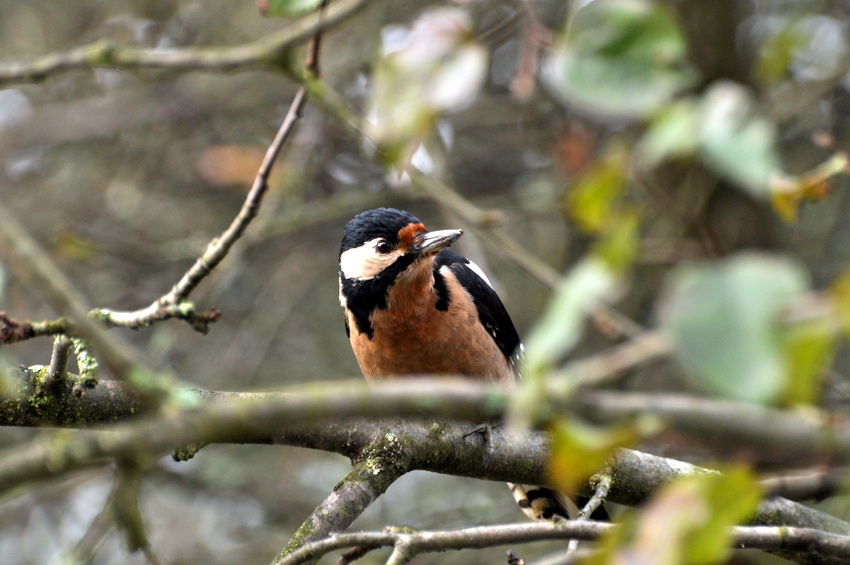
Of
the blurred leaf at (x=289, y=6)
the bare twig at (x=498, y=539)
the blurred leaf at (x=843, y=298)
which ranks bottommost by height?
→ the bare twig at (x=498, y=539)

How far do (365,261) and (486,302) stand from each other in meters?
0.84

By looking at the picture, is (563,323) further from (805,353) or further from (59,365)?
(59,365)

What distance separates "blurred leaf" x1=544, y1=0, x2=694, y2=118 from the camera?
126 centimetres

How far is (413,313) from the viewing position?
4.78 metres

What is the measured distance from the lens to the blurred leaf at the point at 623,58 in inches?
49.6

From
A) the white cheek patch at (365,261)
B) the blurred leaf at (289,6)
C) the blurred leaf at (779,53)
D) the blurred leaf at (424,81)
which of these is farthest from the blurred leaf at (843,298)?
the white cheek patch at (365,261)

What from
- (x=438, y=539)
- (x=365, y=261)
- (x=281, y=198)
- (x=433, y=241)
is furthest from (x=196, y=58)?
(x=281, y=198)

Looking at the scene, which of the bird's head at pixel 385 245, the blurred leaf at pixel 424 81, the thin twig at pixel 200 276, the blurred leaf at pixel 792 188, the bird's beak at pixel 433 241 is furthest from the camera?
the bird's head at pixel 385 245

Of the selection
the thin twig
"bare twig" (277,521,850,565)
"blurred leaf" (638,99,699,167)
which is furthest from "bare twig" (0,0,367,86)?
"blurred leaf" (638,99,699,167)

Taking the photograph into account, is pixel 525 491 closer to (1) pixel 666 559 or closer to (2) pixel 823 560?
(2) pixel 823 560

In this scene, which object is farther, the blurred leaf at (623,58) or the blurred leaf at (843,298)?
the blurred leaf at (623,58)

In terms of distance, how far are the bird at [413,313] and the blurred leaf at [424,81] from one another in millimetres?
3058

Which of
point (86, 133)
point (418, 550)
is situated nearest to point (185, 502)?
point (86, 133)

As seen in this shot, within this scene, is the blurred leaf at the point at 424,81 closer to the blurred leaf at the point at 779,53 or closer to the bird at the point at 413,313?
the blurred leaf at the point at 779,53
